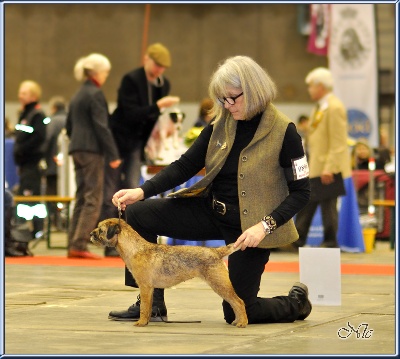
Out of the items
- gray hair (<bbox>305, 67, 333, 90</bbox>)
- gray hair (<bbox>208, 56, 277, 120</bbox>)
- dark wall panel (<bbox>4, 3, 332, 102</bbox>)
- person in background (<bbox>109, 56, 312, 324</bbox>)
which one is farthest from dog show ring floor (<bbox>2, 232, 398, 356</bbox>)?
dark wall panel (<bbox>4, 3, 332, 102</bbox>)

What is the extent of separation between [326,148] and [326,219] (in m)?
0.70

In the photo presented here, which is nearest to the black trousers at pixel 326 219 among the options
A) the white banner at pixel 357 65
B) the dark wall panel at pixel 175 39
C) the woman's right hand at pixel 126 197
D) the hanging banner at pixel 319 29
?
the white banner at pixel 357 65

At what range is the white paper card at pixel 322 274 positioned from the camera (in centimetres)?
650

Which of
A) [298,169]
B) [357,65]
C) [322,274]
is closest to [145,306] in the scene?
[298,169]

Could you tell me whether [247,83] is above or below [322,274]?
above

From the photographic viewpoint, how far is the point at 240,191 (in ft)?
18.3

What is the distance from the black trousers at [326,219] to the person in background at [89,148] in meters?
2.04

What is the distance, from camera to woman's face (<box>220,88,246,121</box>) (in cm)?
555

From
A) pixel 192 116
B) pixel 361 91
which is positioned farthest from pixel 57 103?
pixel 192 116

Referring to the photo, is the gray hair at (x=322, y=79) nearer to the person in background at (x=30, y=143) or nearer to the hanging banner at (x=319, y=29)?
the person in background at (x=30, y=143)

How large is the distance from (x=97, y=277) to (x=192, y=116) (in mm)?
13974

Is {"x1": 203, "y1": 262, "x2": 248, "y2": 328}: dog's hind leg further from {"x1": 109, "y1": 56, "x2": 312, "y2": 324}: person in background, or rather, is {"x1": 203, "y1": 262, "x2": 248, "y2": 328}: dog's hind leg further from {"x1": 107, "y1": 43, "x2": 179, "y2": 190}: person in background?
{"x1": 107, "y1": 43, "x2": 179, "y2": 190}: person in background

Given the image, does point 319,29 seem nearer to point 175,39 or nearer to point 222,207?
point 175,39

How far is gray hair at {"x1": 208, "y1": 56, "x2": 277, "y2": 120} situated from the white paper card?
4.09 feet
